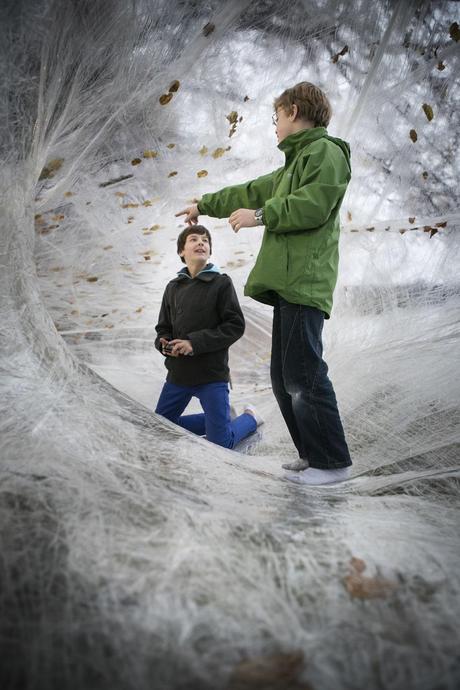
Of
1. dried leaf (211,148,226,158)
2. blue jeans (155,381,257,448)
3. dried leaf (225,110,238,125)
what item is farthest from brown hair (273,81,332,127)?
blue jeans (155,381,257,448)

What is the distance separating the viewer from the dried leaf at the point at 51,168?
2734 mm

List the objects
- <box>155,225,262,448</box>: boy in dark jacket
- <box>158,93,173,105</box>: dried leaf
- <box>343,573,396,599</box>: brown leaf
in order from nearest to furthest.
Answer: <box>343,573,396,599</box>: brown leaf → <box>158,93,173,105</box>: dried leaf → <box>155,225,262,448</box>: boy in dark jacket

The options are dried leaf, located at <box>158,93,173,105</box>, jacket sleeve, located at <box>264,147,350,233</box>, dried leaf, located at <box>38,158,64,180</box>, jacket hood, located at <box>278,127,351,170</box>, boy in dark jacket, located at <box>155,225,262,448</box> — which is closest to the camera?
jacket sleeve, located at <box>264,147,350,233</box>

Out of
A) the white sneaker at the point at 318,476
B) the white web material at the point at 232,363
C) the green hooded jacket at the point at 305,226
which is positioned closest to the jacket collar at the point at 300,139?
the green hooded jacket at the point at 305,226

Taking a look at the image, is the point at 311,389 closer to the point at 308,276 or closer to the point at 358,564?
the point at 308,276

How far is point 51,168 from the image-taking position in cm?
279

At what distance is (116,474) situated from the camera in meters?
1.48

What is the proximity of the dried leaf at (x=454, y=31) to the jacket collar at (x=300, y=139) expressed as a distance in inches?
48.7

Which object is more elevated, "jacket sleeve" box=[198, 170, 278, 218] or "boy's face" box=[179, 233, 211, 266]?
"jacket sleeve" box=[198, 170, 278, 218]

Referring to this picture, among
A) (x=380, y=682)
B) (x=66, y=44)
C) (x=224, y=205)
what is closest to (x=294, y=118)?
(x=224, y=205)

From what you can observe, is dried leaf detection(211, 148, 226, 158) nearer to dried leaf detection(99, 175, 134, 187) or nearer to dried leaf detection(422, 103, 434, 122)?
dried leaf detection(99, 175, 134, 187)

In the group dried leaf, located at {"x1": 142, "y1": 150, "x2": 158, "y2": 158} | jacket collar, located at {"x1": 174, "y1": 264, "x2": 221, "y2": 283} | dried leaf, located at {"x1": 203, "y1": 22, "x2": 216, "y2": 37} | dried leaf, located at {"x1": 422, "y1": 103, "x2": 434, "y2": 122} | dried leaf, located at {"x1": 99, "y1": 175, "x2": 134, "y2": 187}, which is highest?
dried leaf, located at {"x1": 203, "y1": 22, "x2": 216, "y2": 37}

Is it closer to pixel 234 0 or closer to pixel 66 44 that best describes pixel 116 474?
pixel 66 44

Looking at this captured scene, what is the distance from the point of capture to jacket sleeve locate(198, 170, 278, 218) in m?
2.58
